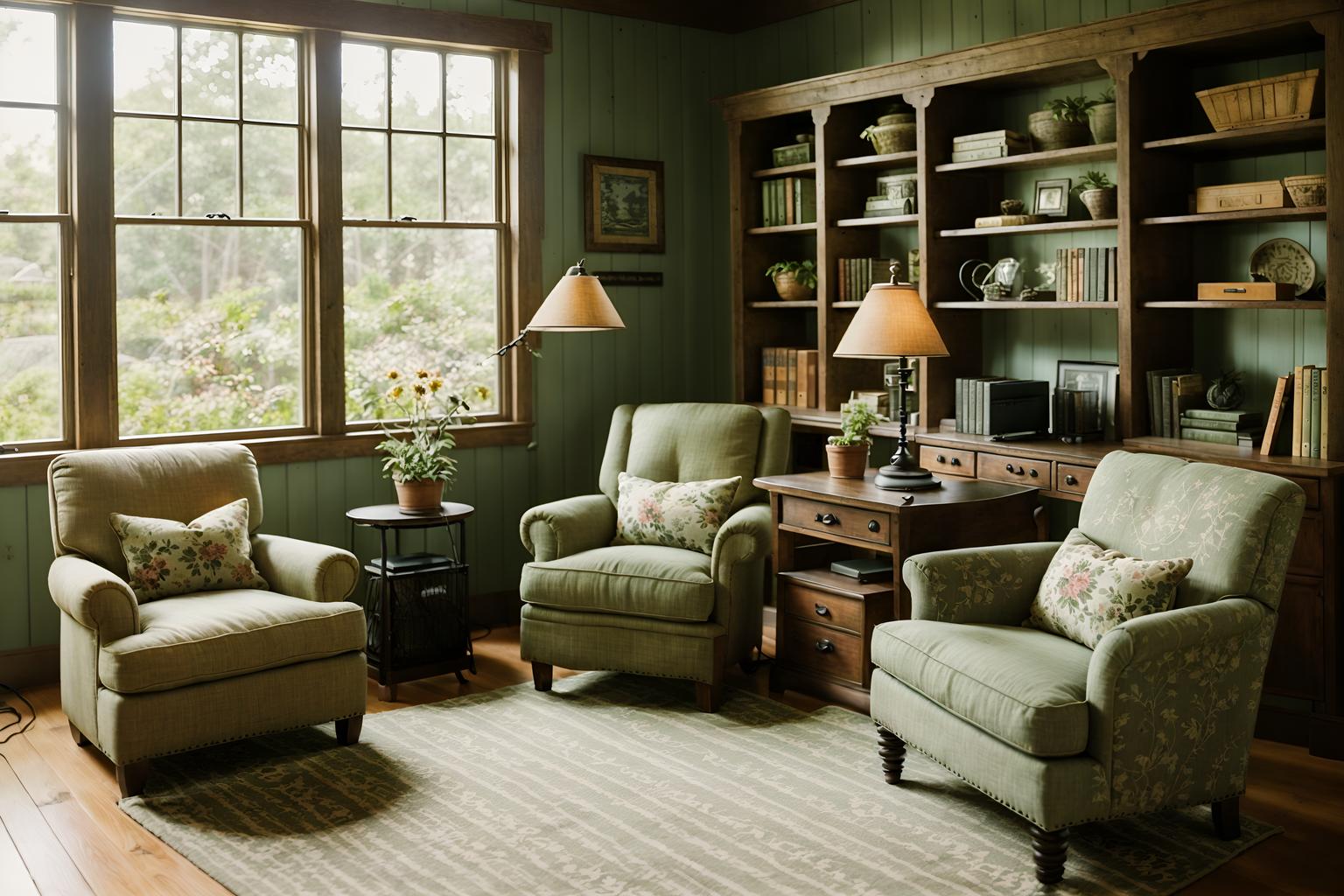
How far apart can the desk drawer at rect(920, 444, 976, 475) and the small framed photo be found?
930 mm

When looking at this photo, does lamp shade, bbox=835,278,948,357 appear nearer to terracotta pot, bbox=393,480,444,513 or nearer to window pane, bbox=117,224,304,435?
terracotta pot, bbox=393,480,444,513

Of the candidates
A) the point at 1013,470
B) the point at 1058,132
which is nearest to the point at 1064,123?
the point at 1058,132

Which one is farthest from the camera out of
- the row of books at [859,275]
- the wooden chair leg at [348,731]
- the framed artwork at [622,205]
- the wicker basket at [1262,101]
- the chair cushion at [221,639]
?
the framed artwork at [622,205]

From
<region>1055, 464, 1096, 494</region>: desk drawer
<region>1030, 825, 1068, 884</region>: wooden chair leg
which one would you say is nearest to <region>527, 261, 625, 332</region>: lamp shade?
<region>1055, 464, 1096, 494</region>: desk drawer

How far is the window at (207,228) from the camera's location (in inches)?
186

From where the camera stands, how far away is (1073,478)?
433 centimetres

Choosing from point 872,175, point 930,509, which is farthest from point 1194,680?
point 872,175

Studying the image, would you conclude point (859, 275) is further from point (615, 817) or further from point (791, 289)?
point (615, 817)

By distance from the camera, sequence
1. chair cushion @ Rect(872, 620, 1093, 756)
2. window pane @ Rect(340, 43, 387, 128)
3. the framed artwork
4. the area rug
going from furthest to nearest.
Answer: the framed artwork, window pane @ Rect(340, 43, 387, 128), the area rug, chair cushion @ Rect(872, 620, 1093, 756)

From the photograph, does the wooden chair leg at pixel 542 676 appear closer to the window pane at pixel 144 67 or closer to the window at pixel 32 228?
the window at pixel 32 228

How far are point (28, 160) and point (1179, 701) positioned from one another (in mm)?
4082

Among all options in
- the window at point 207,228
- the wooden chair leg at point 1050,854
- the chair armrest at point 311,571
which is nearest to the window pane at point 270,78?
→ the window at point 207,228

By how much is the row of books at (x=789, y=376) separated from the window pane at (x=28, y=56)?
305 centimetres

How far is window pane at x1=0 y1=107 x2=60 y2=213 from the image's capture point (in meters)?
4.48
